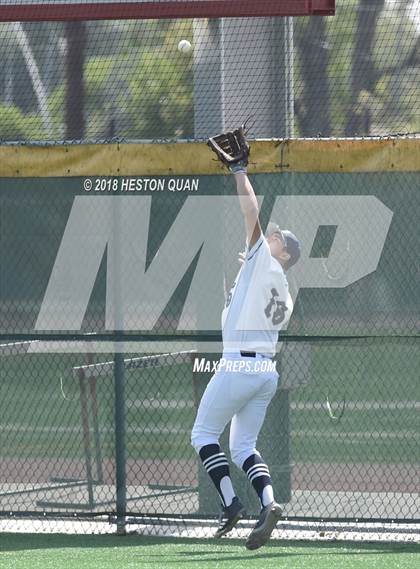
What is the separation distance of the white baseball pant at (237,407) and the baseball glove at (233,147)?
1.04m

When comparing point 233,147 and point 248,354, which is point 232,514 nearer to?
point 248,354

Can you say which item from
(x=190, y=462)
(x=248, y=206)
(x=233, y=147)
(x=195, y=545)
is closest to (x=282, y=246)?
(x=248, y=206)

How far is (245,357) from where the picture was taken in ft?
23.0

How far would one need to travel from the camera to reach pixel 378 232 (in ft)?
29.6

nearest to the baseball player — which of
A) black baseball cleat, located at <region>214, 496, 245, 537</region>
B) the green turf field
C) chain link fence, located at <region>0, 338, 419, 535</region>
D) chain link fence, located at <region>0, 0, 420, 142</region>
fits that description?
black baseball cleat, located at <region>214, 496, 245, 537</region>

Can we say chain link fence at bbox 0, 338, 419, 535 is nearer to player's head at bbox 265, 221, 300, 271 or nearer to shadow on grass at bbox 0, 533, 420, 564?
shadow on grass at bbox 0, 533, 420, 564

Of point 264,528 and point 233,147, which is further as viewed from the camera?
point 233,147

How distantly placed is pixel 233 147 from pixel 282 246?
0.64 metres

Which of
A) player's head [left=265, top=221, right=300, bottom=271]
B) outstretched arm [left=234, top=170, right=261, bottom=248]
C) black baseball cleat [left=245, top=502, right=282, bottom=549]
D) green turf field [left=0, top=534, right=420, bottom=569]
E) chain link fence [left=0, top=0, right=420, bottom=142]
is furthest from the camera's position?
chain link fence [left=0, top=0, right=420, bottom=142]

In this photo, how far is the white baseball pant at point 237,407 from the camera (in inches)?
274

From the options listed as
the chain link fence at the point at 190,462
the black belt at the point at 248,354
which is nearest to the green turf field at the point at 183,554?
the chain link fence at the point at 190,462

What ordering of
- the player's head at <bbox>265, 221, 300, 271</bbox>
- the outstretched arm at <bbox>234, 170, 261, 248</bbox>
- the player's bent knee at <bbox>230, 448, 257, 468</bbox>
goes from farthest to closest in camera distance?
the player's head at <bbox>265, 221, 300, 271</bbox> < the player's bent knee at <bbox>230, 448, 257, 468</bbox> < the outstretched arm at <bbox>234, 170, 261, 248</bbox>

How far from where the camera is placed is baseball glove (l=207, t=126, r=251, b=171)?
6.94 meters

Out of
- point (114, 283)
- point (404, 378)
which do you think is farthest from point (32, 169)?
point (404, 378)
